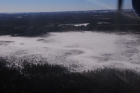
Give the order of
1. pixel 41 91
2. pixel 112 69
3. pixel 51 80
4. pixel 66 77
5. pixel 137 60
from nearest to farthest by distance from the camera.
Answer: pixel 41 91
pixel 51 80
pixel 66 77
pixel 112 69
pixel 137 60

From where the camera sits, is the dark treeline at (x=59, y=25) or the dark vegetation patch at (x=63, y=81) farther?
the dark treeline at (x=59, y=25)

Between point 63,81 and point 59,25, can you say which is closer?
point 63,81

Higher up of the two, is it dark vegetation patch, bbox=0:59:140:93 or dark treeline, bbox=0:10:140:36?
dark vegetation patch, bbox=0:59:140:93

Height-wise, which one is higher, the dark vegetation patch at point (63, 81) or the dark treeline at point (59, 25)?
the dark vegetation patch at point (63, 81)

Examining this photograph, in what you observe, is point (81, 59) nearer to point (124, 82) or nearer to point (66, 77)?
point (66, 77)

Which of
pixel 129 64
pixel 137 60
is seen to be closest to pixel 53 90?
pixel 129 64

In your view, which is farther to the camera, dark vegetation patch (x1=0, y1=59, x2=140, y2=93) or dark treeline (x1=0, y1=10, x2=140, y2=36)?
dark treeline (x1=0, y1=10, x2=140, y2=36)

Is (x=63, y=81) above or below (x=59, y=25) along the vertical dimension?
above

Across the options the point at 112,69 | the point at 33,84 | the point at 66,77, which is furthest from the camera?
the point at 112,69
